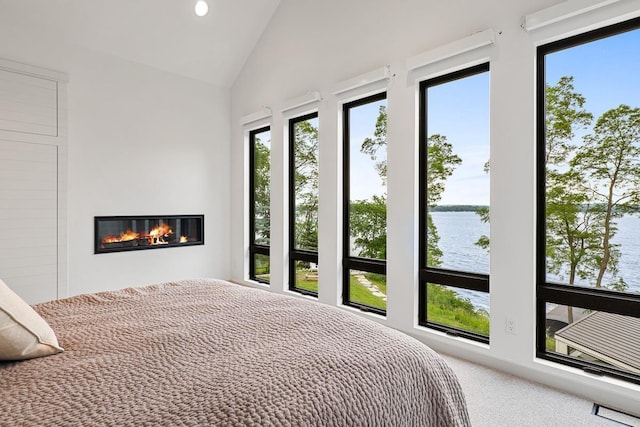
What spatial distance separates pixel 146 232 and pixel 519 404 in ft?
13.0

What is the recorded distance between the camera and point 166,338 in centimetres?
128

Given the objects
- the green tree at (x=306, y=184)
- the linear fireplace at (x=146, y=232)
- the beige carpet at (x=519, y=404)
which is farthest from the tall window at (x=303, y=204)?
the beige carpet at (x=519, y=404)

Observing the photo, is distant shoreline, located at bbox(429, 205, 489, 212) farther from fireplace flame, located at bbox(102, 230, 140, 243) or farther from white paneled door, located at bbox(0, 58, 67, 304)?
white paneled door, located at bbox(0, 58, 67, 304)

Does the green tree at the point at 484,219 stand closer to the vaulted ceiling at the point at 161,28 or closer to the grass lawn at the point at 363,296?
the grass lawn at the point at 363,296

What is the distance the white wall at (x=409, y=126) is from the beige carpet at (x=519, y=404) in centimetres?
12

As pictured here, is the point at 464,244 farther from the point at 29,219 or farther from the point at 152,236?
the point at 29,219

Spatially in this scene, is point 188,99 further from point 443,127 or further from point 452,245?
point 452,245

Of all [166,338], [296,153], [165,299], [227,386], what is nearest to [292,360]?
[227,386]

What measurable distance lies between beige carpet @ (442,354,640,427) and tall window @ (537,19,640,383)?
0.87 feet

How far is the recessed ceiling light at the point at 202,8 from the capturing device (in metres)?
3.95

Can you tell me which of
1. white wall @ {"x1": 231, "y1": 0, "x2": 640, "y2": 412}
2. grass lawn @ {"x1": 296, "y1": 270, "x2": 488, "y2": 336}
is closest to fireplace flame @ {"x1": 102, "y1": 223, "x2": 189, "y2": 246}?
white wall @ {"x1": 231, "y1": 0, "x2": 640, "y2": 412}

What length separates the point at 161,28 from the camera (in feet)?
13.2

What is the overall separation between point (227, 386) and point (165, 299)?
3.56 ft

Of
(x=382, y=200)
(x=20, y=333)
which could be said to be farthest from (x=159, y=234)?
(x=20, y=333)
